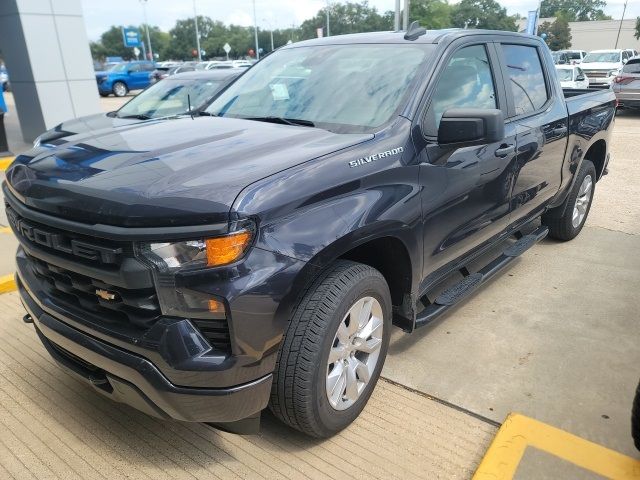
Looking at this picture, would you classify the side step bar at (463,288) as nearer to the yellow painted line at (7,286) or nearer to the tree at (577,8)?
the yellow painted line at (7,286)

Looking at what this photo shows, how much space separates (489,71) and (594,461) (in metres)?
2.36

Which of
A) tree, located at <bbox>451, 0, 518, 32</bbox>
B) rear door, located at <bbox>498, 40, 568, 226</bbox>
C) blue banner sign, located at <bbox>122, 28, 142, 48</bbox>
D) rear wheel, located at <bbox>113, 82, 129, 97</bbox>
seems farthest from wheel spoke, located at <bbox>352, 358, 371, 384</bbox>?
tree, located at <bbox>451, 0, 518, 32</bbox>

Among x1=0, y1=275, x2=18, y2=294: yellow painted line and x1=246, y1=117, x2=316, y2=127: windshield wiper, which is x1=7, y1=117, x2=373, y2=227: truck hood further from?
x1=0, y1=275, x2=18, y2=294: yellow painted line

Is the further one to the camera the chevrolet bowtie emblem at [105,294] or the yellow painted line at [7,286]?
A: the yellow painted line at [7,286]

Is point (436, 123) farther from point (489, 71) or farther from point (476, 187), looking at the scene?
point (489, 71)

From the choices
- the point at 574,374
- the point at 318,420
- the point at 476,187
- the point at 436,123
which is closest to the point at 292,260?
the point at 318,420

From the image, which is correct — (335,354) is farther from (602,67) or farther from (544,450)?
(602,67)

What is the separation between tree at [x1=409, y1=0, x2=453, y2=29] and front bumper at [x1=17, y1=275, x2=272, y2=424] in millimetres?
75412

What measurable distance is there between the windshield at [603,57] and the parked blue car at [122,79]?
69.8ft

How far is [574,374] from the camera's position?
3.09 m

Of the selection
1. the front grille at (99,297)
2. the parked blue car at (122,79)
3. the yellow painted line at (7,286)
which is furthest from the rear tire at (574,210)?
the parked blue car at (122,79)

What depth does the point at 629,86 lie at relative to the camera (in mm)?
14898

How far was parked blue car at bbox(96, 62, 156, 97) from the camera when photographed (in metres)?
26.9

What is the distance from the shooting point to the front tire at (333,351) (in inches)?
85.8
